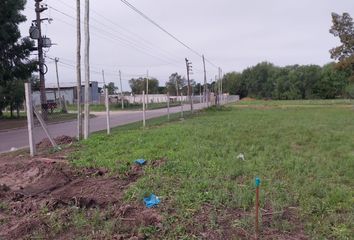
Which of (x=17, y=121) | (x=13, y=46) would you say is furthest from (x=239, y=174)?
(x=17, y=121)

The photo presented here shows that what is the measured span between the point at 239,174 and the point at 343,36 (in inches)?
1612

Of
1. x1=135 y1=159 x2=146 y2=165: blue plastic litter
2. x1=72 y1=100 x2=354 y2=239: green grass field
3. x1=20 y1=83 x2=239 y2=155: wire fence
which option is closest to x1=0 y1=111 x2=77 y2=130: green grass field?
x1=20 y1=83 x2=239 y2=155: wire fence

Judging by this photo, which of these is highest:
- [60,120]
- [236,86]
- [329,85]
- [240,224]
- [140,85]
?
[140,85]

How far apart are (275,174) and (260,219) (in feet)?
9.55

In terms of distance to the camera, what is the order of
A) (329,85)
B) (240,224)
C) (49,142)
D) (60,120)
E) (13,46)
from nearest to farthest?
(240,224), (49,142), (13,46), (60,120), (329,85)

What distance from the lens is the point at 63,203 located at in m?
6.30

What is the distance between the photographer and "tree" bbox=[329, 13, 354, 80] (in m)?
44.4

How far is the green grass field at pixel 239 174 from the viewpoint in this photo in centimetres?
584

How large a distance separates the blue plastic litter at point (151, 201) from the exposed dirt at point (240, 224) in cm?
68

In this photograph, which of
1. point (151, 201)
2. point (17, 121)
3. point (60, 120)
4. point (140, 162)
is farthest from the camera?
point (60, 120)

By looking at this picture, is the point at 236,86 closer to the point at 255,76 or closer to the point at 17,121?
the point at 255,76

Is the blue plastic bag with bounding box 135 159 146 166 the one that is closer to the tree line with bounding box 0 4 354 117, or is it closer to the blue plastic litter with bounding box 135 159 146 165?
the blue plastic litter with bounding box 135 159 146 165

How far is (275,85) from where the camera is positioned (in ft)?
385

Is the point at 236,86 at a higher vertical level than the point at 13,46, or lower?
lower
